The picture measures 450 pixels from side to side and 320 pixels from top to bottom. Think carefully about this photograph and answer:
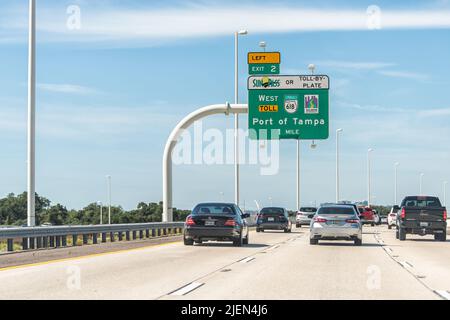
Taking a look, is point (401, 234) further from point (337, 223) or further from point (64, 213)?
point (64, 213)

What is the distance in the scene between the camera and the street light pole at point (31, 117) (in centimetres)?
2822

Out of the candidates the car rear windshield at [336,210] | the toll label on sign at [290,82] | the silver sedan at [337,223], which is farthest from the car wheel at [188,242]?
the toll label on sign at [290,82]

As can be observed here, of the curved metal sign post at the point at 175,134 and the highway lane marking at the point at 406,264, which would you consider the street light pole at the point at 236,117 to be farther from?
A: the highway lane marking at the point at 406,264

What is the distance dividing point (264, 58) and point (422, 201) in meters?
11.7

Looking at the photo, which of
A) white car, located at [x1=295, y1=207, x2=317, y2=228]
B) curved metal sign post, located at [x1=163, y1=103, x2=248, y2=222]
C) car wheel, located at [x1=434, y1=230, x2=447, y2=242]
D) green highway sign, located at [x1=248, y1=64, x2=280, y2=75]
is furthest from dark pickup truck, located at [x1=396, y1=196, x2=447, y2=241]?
white car, located at [x1=295, y1=207, x2=317, y2=228]

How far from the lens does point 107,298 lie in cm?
1234

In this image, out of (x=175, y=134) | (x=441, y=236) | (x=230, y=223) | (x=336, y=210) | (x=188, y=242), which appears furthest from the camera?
(x=175, y=134)

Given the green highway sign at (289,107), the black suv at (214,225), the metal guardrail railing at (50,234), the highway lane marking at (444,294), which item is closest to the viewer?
the highway lane marking at (444,294)

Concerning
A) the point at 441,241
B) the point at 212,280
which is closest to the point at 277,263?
the point at 212,280

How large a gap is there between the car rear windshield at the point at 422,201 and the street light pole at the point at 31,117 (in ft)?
55.6

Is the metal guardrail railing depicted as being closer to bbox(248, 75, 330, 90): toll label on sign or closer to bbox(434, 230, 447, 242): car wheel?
bbox(248, 75, 330, 90): toll label on sign

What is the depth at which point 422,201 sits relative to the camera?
3697 cm

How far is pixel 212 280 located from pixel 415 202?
23340 millimetres

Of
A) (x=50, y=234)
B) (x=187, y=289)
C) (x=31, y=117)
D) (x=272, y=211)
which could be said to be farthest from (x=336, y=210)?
(x=272, y=211)
